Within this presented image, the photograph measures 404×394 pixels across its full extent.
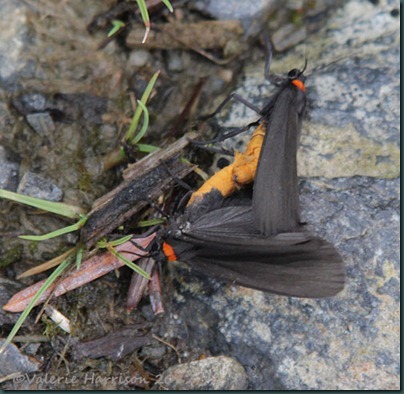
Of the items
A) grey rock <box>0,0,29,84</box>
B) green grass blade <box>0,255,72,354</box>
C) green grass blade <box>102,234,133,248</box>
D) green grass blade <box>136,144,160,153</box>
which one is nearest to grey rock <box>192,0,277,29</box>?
green grass blade <box>136,144,160,153</box>

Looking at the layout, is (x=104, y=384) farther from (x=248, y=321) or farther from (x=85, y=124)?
(x=85, y=124)

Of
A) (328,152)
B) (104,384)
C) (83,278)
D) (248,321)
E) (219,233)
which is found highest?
(328,152)

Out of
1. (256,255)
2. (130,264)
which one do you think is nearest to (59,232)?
(130,264)

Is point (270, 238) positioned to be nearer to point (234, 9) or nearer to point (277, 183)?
point (277, 183)

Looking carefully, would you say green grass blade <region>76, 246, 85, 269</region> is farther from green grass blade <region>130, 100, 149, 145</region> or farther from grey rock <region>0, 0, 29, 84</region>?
grey rock <region>0, 0, 29, 84</region>

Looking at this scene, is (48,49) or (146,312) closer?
(146,312)

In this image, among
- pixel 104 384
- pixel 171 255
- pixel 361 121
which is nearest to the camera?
pixel 104 384

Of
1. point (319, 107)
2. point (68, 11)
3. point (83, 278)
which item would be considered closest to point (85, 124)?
point (68, 11)
